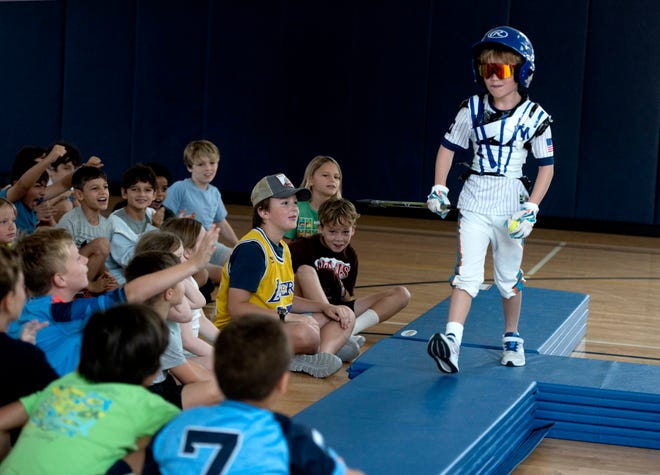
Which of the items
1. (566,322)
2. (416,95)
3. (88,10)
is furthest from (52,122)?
(566,322)

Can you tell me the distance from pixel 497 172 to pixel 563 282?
11.4ft

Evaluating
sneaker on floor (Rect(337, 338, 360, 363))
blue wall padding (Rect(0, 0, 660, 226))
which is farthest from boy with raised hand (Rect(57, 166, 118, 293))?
blue wall padding (Rect(0, 0, 660, 226))

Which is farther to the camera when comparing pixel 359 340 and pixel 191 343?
pixel 359 340

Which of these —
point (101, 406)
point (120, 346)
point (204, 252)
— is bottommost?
point (101, 406)

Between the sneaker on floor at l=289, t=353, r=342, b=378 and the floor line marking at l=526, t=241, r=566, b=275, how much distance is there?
349 cm

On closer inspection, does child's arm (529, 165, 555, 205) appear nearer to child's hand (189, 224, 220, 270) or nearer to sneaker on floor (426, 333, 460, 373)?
sneaker on floor (426, 333, 460, 373)

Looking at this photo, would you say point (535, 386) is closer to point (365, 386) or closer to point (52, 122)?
point (365, 386)

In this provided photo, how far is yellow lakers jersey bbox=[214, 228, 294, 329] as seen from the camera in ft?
13.4

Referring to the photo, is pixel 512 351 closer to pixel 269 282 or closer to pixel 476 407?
pixel 476 407

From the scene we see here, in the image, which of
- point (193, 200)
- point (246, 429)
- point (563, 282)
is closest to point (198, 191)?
point (193, 200)

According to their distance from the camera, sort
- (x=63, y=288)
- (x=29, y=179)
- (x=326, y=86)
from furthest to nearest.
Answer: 1. (x=326, y=86)
2. (x=29, y=179)
3. (x=63, y=288)

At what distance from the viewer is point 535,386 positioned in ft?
11.8

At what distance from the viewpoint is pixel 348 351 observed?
14.9 ft

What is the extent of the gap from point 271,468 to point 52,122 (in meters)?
10.5
